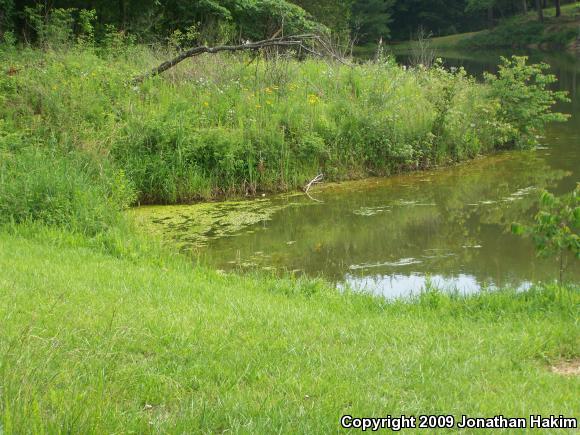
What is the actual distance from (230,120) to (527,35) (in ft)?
184

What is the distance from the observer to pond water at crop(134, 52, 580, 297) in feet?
30.5

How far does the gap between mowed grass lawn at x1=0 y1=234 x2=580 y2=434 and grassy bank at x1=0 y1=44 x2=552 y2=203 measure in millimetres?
4822

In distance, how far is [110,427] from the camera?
141 inches

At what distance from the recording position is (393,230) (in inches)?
452

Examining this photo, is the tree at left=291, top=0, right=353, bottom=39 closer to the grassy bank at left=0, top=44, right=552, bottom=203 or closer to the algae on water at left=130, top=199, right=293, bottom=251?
the grassy bank at left=0, top=44, right=552, bottom=203

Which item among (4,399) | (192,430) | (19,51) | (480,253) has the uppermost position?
(19,51)

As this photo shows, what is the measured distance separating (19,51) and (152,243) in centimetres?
922

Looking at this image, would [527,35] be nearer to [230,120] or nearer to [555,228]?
[230,120]

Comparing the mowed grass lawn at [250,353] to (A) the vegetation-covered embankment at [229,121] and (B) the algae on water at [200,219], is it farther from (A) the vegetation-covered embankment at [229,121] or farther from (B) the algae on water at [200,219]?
(A) the vegetation-covered embankment at [229,121]

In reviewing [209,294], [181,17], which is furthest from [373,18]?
[209,294]

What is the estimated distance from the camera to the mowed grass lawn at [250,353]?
153 inches

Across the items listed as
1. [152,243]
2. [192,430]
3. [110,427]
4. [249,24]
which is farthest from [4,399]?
[249,24]

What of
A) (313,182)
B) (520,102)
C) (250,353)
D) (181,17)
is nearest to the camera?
(250,353)

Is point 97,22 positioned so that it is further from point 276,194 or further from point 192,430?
point 192,430
